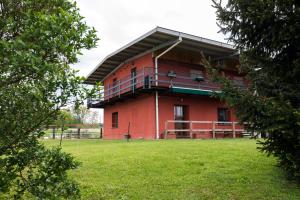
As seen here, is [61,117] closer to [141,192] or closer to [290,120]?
[141,192]

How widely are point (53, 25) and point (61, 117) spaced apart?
Answer: 36.5 inches

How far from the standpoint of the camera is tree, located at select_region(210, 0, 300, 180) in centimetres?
480

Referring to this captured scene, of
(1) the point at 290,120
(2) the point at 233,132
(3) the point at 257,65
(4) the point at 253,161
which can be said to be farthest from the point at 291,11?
(2) the point at 233,132

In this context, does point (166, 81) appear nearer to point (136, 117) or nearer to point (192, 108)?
point (192, 108)

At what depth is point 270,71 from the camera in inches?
219

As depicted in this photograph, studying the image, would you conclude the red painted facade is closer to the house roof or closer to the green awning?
the house roof

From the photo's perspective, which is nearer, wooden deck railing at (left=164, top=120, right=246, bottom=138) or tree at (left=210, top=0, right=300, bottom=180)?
tree at (left=210, top=0, right=300, bottom=180)

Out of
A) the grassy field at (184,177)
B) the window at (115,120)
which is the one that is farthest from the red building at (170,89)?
the grassy field at (184,177)

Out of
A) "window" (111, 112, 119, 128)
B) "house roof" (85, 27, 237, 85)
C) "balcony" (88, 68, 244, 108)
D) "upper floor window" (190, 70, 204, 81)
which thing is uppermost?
"house roof" (85, 27, 237, 85)

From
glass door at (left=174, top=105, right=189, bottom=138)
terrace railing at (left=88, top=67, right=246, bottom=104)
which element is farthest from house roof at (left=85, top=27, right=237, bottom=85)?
glass door at (left=174, top=105, right=189, bottom=138)

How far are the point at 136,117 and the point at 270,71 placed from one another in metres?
14.2

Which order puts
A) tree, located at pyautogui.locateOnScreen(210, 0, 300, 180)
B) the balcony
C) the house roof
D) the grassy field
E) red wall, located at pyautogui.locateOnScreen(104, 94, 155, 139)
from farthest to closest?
red wall, located at pyautogui.locateOnScreen(104, 94, 155, 139), the balcony, the house roof, the grassy field, tree, located at pyautogui.locateOnScreen(210, 0, 300, 180)

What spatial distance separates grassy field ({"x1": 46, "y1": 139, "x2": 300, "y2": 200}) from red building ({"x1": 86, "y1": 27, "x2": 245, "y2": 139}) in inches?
342

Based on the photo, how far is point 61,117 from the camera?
3.06 meters
